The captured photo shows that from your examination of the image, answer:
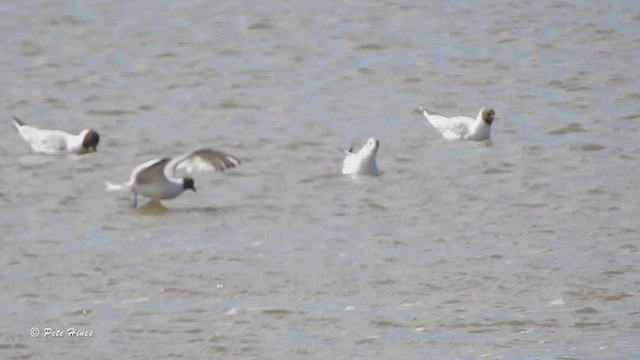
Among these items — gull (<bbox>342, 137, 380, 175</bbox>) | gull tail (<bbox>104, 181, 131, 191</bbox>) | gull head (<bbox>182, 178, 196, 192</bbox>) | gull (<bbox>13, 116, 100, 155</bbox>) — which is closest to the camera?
gull tail (<bbox>104, 181, 131, 191</bbox>)

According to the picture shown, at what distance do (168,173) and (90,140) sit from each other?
1992mm

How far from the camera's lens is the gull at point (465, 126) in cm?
1458

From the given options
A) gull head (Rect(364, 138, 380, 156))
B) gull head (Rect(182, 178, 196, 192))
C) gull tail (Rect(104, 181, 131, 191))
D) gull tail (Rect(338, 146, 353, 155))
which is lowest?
gull tail (Rect(338, 146, 353, 155))

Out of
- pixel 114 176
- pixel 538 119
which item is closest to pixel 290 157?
pixel 114 176

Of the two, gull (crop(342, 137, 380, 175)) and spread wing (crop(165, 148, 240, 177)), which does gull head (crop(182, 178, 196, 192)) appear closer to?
spread wing (crop(165, 148, 240, 177))

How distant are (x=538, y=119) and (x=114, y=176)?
4293 mm

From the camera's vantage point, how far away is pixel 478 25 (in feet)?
65.5

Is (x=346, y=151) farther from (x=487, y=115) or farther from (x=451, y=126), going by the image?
(x=487, y=115)

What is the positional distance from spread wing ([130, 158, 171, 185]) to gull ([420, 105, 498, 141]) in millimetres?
3502

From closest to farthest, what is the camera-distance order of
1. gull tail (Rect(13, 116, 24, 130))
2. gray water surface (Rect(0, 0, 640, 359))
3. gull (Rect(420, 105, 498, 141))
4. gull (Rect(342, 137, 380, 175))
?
gray water surface (Rect(0, 0, 640, 359)), gull (Rect(342, 137, 380, 175)), gull tail (Rect(13, 116, 24, 130)), gull (Rect(420, 105, 498, 141))

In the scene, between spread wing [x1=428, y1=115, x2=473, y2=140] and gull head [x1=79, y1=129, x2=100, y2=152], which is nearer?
gull head [x1=79, y1=129, x2=100, y2=152]

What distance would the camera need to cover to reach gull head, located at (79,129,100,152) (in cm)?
1385

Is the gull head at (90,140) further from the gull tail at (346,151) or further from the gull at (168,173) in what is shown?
the gull tail at (346,151)

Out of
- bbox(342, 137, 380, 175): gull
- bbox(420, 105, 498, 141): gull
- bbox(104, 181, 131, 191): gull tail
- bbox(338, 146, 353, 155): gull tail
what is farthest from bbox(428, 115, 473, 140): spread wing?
bbox(104, 181, 131, 191): gull tail
